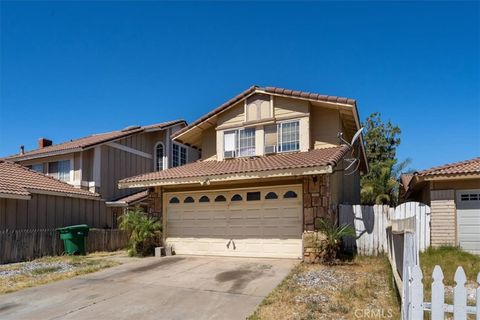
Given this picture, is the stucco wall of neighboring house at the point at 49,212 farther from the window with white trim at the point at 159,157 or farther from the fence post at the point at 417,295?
the fence post at the point at 417,295

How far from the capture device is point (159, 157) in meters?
22.5

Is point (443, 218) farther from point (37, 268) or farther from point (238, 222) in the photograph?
point (37, 268)

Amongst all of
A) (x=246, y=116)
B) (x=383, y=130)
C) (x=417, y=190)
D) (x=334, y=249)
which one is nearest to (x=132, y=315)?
(x=334, y=249)

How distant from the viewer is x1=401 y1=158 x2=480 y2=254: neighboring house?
480 inches

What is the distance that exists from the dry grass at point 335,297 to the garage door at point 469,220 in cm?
441

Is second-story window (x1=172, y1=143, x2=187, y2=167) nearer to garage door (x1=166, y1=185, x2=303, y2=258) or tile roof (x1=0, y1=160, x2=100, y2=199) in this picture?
tile roof (x1=0, y1=160, x2=100, y2=199)

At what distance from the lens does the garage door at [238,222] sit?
1166 cm

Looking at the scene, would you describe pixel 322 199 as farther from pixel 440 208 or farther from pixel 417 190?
pixel 417 190

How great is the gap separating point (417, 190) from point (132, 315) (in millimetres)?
14528

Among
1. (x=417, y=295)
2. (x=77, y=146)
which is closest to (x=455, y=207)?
(x=417, y=295)

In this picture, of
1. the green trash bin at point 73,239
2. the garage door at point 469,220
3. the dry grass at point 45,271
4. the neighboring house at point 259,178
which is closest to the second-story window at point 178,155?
the neighboring house at point 259,178

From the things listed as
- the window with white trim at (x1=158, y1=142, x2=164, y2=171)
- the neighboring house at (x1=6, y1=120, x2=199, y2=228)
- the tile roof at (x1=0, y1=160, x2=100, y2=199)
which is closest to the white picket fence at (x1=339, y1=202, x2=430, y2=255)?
the neighboring house at (x1=6, y1=120, x2=199, y2=228)

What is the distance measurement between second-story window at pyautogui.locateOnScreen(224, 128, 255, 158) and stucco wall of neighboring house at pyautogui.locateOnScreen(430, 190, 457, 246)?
21.8 feet

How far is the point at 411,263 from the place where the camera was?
Answer: 14.4 ft
